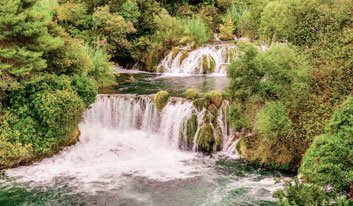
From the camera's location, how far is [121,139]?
25.3 metres

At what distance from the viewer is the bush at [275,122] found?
2111 cm

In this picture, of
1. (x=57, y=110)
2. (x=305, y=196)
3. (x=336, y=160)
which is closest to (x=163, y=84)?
(x=57, y=110)

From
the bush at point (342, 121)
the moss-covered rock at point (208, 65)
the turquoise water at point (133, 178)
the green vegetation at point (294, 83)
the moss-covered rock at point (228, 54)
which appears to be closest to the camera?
the bush at point (342, 121)

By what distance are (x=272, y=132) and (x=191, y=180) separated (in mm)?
3881

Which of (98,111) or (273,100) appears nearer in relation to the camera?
(273,100)

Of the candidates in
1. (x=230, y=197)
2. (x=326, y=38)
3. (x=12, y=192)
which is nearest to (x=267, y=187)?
(x=230, y=197)

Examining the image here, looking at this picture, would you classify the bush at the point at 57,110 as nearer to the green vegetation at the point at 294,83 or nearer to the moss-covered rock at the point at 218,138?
the moss-covered rock at the point at 218,138

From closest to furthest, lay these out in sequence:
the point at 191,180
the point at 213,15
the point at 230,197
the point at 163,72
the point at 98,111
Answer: the point at 230,197
the point at 191,180
the point at 98,111
the point at 163,72
the point at 213,15

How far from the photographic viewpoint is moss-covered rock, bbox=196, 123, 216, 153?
23891 millimetres

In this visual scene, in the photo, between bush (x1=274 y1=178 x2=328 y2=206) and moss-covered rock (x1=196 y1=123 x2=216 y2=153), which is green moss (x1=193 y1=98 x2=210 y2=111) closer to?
moss-covered rock (x1=196 y1=123 x2=216 y2=153)

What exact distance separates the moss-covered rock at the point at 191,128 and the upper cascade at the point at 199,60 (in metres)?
10.2

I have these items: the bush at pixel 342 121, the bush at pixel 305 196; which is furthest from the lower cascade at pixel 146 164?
the bush at pixel 305 196

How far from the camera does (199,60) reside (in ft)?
113

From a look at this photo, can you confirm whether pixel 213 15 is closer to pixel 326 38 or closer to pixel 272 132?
pixel 326 38
